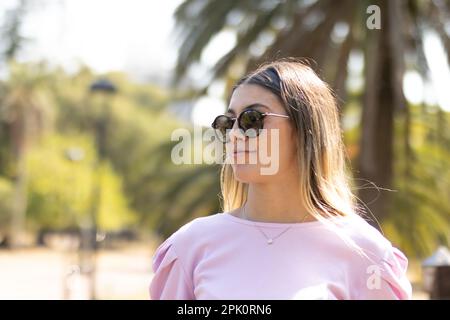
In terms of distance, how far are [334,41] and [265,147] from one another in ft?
32.7

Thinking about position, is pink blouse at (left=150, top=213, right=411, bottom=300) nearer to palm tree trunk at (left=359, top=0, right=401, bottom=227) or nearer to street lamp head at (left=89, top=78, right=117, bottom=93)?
palm tree trunk at (left=359, top=0, right=401, bottom=227)

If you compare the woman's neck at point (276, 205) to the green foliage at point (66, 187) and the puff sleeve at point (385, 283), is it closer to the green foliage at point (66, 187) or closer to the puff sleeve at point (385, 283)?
the puff sleeve at point (385, 283)

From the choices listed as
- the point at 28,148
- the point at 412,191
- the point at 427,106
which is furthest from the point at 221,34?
the point at 28,148

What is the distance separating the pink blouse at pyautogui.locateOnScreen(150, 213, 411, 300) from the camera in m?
1.98

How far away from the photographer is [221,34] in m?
11.9

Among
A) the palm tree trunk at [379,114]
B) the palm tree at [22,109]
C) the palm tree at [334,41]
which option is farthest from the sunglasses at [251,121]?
the palm tree at [22,109]

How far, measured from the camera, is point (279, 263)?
6.60 ft

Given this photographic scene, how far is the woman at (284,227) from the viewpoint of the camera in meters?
1.99

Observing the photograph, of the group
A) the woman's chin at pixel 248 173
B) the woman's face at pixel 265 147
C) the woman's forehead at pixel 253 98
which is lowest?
the woman's chin at pixel 248 173

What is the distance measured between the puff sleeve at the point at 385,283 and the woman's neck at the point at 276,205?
250 millimetres

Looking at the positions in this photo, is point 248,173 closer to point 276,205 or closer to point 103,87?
point 276,205

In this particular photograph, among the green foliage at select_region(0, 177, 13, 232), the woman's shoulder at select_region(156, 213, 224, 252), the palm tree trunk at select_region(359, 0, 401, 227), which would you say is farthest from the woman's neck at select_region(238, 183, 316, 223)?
the green foliage at select_region(0, 177, 13, 232)

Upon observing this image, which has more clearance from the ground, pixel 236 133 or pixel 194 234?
pixel 236 133

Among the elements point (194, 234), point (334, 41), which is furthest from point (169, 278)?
point (334, 41)
